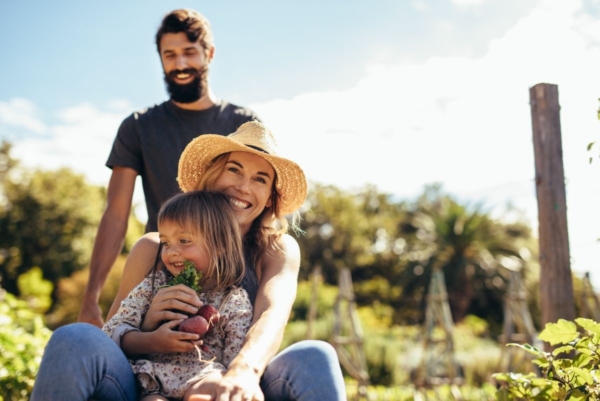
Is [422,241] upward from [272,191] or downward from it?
downward

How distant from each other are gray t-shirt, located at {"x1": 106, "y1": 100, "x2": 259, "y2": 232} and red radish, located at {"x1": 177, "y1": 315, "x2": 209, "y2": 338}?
1.31 metres

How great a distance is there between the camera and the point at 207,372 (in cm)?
181

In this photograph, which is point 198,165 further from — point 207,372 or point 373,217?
point 373,217

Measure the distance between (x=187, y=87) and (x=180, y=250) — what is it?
1.39 meters

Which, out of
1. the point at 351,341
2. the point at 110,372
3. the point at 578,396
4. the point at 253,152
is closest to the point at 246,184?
the point at 253,152

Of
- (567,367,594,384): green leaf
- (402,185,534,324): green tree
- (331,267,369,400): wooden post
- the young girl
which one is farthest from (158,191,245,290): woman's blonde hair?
(402,185,534,324): green tree

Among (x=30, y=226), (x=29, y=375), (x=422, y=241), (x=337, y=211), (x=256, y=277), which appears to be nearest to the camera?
(x=256, y=277)

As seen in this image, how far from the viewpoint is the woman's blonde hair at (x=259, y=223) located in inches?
92.0

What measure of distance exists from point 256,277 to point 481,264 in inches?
687

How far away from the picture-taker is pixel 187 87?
321cm

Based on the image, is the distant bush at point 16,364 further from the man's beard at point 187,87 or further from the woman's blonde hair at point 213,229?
the woman's blonde hair at point 213,229

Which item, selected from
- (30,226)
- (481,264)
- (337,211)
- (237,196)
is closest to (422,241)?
(481,264)

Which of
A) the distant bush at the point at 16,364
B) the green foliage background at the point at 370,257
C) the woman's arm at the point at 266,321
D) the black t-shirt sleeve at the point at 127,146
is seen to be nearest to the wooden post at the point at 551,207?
the woman's arm at the point at 266,321

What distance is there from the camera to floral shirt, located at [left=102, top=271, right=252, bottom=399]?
6.05ft
